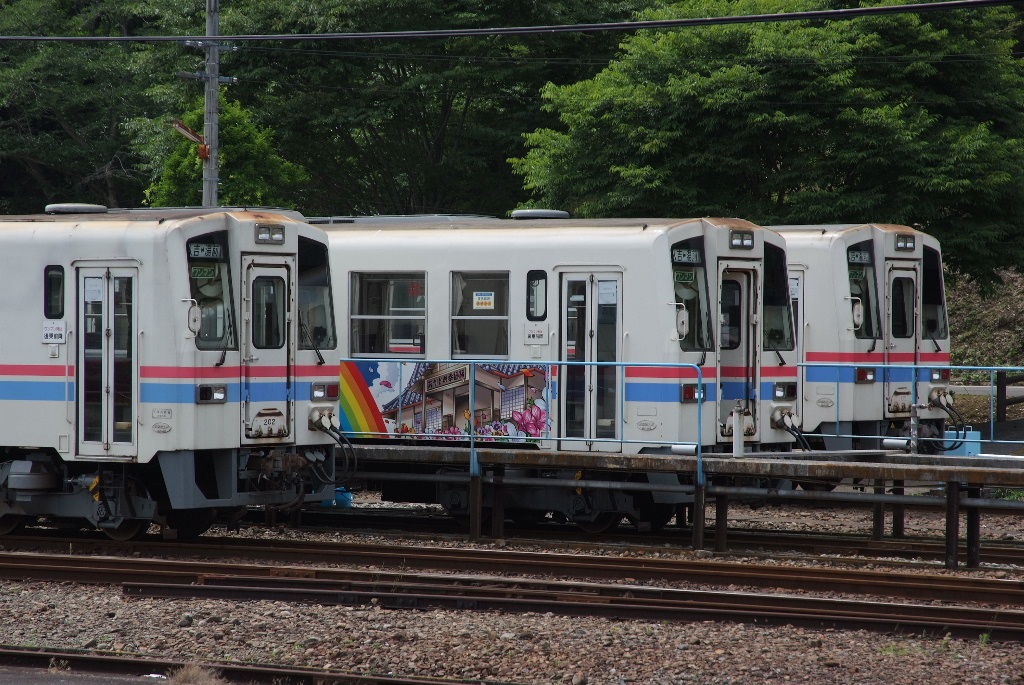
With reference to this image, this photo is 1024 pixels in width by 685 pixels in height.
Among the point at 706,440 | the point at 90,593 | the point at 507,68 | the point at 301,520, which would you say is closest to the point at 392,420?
the point at 301,520

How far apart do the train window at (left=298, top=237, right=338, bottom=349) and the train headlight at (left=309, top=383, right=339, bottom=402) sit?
0.39m

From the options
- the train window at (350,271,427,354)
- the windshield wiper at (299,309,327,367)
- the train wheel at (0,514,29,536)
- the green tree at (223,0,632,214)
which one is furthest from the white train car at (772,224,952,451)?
the green tree at (223,0,632,214)

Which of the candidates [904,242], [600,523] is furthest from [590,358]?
[904,242]

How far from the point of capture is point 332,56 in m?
29.0

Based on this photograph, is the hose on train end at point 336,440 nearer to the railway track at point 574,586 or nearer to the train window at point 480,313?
A: the railway track at point 574,586

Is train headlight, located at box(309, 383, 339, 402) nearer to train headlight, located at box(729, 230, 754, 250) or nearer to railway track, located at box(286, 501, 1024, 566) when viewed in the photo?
railway track, located at box(286, 501, 1024, 566)

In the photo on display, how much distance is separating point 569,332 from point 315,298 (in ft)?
8.73

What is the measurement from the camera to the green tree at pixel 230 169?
23.4 meters

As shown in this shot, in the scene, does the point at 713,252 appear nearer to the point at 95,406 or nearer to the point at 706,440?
the point at 706,440

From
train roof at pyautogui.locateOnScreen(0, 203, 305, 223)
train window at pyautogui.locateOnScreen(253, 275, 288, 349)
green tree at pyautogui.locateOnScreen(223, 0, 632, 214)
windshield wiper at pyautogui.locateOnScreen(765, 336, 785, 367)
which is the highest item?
green tree at pyautogui.locateOnScreen(223, 0, 632, 214)

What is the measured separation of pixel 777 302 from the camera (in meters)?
15.3

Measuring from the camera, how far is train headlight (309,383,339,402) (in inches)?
537

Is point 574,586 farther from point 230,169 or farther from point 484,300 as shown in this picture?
point 230,169

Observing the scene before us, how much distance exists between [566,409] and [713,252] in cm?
224
